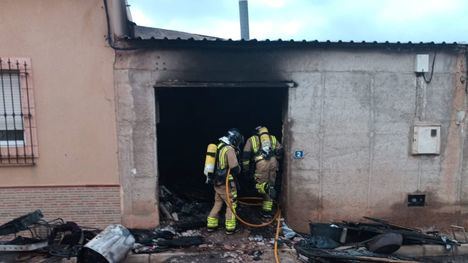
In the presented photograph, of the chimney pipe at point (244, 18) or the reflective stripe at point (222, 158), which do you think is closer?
the reflective stripe at point (222, 158)

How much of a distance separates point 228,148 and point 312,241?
7.14ft

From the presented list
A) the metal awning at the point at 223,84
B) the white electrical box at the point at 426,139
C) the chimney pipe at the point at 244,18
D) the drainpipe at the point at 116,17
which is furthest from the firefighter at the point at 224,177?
the chimney pipe at the point at 244,18

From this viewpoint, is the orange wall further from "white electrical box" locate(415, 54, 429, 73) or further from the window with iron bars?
"white electrical box" locate(415, 54, 429, 73)

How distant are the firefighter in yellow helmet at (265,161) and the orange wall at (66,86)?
2.65 metres

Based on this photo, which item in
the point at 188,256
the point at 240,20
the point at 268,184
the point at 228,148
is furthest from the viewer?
the point at 240,20

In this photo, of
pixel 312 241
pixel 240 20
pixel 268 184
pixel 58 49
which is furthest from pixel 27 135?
pixel 240 20

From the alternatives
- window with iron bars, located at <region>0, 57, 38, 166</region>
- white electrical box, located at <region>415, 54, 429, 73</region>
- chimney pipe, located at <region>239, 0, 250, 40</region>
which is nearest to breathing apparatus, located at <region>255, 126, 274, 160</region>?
white electrical box, located at <region>415, 54, 429, 73</region>

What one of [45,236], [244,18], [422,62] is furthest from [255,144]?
[244,18]

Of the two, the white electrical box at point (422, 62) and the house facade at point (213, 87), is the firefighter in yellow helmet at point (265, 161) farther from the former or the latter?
the white electrical box at point (422, 62)

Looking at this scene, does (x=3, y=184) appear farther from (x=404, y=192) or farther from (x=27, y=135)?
(x=404, y=192)

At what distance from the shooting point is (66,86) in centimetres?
593

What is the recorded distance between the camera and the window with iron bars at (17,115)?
19.1 ft

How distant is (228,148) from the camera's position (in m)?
6.31

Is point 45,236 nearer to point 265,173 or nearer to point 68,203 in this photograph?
point 68,203
